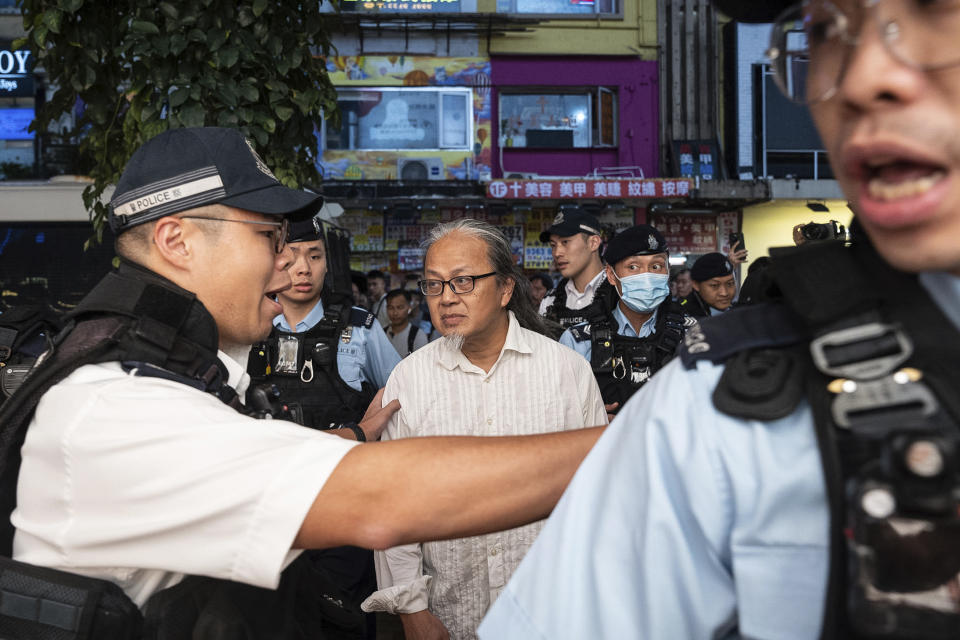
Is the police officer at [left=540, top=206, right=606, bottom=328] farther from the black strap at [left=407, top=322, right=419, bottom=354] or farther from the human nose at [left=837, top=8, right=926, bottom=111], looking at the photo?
the human nose at [left=837, top=8, right=926, bottom=111]

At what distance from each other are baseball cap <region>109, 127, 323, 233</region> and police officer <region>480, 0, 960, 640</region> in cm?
132

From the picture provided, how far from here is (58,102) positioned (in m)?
4.19

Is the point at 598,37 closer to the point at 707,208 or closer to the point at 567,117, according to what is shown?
the point at 567,117

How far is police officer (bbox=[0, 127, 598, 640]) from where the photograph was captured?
1438 millimetres

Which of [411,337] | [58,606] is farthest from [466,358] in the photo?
[411,337]

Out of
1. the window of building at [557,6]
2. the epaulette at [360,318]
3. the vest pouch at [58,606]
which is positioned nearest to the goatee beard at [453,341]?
the epaulette at [360,318]

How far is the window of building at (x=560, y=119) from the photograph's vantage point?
46.3 feet

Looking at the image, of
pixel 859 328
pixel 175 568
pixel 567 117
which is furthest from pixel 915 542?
pixel 567 117

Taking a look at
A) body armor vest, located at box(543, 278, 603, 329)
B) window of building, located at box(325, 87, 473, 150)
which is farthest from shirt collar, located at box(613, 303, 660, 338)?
window of building, located at box(325, 87, 473, 150)

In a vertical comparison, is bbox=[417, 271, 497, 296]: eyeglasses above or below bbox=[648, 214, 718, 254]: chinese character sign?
below

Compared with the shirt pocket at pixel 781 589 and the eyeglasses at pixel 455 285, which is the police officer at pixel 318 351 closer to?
the eyeglasses at pixel 455 285

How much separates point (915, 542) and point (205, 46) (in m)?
4.06

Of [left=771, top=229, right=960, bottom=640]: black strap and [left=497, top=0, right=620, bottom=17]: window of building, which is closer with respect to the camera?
[left=771, top=229, right=960, bottom=640]: black strap

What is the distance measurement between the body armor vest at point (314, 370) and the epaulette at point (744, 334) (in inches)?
133
